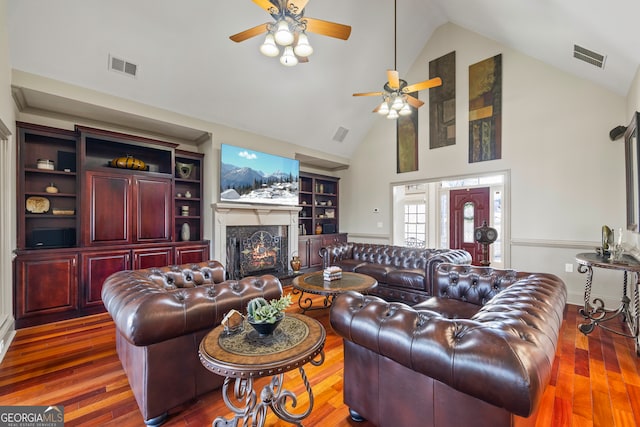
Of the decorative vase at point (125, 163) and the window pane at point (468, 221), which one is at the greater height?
the decorative vase at point (125, 163)

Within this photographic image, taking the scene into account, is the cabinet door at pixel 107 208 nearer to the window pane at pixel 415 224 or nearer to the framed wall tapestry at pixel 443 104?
the framed wall tapestry at pixel 443 104

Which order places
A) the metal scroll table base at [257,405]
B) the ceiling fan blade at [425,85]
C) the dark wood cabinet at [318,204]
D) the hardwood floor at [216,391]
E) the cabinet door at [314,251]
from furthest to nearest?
the dark wood cabinet at [318,204], the cabinet door at [314,251], the ceiling fan blade at [425,85], the hardwood floor at [216,391], the metal scroll table base at [257,405]

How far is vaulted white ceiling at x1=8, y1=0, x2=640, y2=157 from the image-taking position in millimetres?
2842

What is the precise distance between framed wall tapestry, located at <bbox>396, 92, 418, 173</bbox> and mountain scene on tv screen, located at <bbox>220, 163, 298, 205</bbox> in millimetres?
2471

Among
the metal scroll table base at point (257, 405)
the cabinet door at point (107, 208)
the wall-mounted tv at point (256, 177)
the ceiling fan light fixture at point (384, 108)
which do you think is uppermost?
the ceiling fan light fixture at point (384, 108)

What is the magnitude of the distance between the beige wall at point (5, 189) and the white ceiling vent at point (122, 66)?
87 cm

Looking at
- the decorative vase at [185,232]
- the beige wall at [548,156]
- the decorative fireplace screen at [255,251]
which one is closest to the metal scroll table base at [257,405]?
the decorative fireplace screen at [255,251]

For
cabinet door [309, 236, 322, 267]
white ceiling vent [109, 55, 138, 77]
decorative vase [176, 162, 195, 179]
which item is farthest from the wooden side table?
cabinet door [309, 236, 322, 267]

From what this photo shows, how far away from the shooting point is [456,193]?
6.93 m

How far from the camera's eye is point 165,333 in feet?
5.50

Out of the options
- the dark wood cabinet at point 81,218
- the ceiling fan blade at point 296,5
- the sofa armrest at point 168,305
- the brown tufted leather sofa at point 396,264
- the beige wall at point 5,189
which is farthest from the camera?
the brown tufted leather sofa at point 396,264

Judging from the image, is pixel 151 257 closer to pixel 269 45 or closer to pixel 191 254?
pixel 191 254

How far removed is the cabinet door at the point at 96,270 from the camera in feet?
→ 11.7

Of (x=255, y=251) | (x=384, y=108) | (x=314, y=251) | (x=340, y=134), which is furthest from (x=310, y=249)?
(x=384, y=108)
